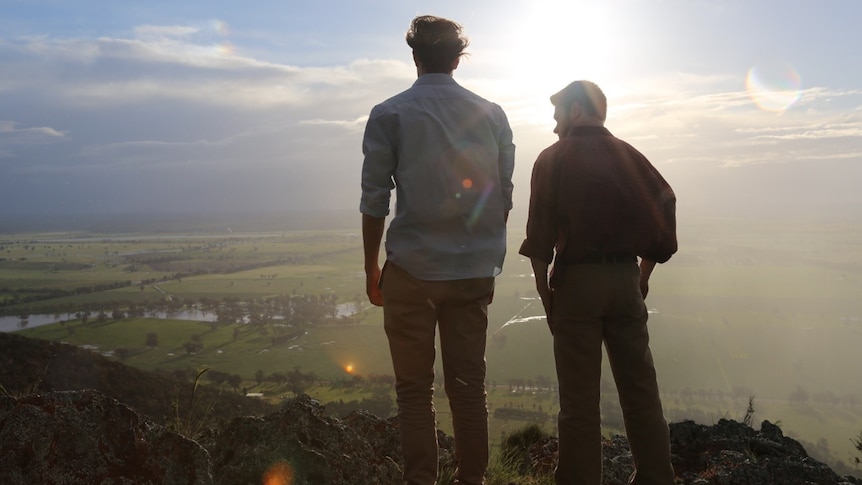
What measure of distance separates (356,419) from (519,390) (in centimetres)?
4015

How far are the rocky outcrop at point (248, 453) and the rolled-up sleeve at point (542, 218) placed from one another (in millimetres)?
1752

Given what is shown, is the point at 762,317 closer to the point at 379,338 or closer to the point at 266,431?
the point at 379,338

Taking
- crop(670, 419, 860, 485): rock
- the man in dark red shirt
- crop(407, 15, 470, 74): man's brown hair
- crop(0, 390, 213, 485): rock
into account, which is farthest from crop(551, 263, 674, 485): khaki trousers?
crop(0, 390, 213, 485): rock

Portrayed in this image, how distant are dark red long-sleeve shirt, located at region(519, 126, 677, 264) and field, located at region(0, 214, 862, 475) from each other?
3750 mm

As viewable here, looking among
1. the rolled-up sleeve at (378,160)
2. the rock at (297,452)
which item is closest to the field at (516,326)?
the rock at (297,452)

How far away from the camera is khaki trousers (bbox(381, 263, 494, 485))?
3199 millimetres

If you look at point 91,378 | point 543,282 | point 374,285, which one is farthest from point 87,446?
point 91,378

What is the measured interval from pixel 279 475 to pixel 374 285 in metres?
1.22

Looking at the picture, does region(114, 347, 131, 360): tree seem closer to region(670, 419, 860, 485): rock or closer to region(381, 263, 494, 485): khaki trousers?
region(670, 419, 860, 485): rock

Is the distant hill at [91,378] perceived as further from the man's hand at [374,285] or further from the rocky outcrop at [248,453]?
the man's hand at [374,285]

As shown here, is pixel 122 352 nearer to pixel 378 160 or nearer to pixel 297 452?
pixel 297 452

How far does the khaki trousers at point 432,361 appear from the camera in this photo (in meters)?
3.20

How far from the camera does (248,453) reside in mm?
3299

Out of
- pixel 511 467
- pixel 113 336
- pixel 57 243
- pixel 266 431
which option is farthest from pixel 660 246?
pixel 57 243
